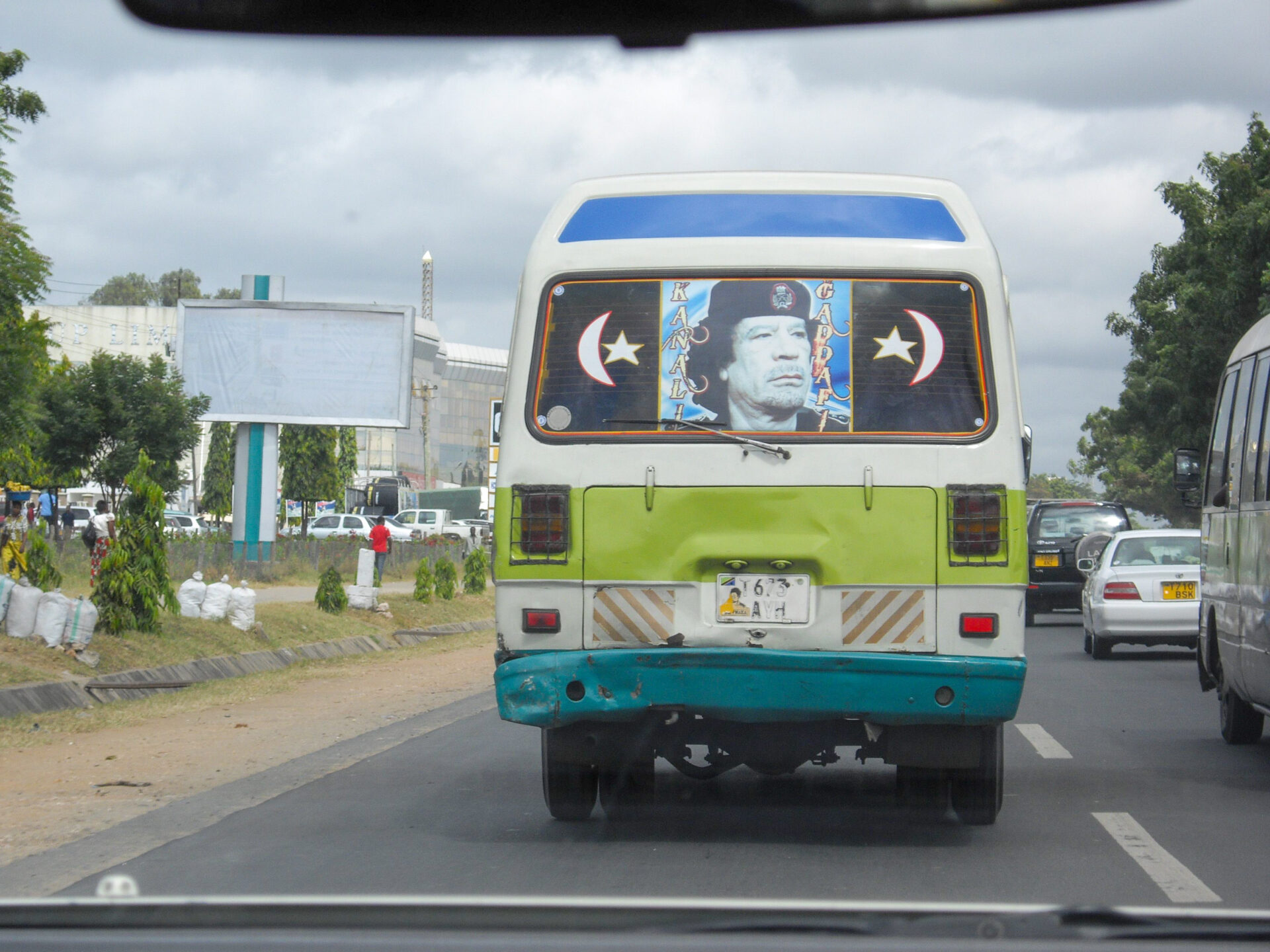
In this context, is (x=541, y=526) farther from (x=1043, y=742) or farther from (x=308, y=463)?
(x=308, y=463)

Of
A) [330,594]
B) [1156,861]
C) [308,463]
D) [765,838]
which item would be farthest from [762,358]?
[308,463]

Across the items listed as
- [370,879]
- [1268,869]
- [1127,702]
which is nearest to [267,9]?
[370,879]

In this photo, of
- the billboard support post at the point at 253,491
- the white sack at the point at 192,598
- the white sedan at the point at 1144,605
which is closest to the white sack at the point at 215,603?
the white sack at the point at 192,598

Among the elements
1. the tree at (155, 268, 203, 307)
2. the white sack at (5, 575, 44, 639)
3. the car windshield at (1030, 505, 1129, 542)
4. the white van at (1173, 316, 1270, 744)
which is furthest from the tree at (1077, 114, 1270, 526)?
the tree at (155, 268, 203, 307)

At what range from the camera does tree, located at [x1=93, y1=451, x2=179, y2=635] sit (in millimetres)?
15891

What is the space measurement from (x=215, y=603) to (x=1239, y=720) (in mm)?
11931

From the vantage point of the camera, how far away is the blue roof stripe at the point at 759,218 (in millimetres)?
7109

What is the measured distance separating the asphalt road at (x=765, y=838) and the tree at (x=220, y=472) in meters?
70.7

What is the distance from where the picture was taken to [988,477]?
6.77 metres

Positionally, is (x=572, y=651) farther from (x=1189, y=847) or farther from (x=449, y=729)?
(x=449, y=729)

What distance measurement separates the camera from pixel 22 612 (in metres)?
13.9

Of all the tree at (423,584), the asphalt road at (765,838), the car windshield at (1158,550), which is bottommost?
the asphalt road at (765,838)

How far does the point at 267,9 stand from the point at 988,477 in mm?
4327

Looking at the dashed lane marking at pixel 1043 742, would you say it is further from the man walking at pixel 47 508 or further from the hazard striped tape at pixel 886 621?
the man walking at pixel 47 508
